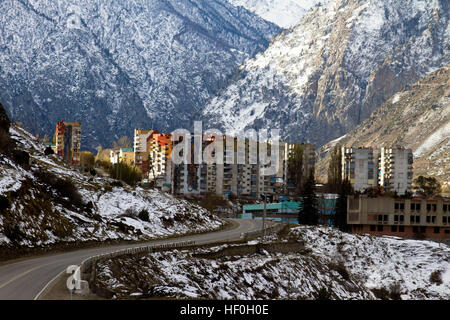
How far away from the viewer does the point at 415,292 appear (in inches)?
4441

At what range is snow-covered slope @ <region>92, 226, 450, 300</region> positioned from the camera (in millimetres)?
66938

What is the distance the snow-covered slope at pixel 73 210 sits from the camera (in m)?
78.5

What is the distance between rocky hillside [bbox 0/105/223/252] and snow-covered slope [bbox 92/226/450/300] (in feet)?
42.6

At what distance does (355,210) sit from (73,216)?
79438mm

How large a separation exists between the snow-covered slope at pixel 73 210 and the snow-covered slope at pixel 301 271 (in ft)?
42.4

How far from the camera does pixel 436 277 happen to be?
120m

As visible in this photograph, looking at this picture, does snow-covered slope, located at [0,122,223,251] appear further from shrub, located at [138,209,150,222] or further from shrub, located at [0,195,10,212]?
shrub, located at [0,195,10,212]

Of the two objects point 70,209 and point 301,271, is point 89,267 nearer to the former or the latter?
point 70,209

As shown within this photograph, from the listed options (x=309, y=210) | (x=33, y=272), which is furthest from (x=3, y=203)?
(x=309, y=210)

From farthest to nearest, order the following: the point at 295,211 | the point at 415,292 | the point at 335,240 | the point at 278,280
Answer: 1. the point at 295,211
2. the point at 335,240
3. the point at 415,292
4. the point at 278,280

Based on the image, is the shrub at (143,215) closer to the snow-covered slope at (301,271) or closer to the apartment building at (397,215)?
the snow-covered slope at (301,271)
